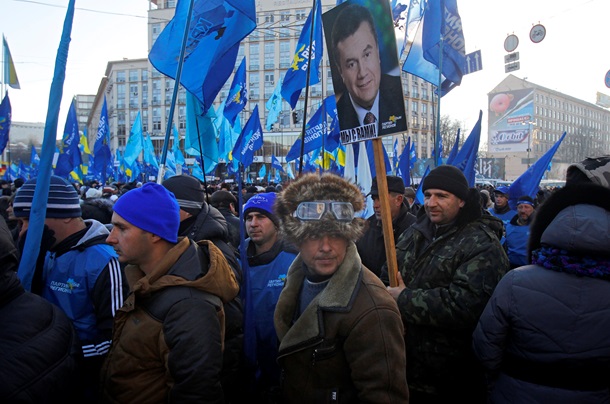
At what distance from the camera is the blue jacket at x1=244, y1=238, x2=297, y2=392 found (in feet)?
10.2

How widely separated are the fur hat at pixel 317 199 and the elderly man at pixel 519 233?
13.9 ft

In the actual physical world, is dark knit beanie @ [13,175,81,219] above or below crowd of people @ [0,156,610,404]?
above

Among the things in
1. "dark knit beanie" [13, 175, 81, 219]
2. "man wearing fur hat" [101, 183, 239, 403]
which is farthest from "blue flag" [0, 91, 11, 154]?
"man wearing fur hat" [101, 183, 239, 403]

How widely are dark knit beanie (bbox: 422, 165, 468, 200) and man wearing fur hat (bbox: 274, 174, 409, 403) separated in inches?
36.7

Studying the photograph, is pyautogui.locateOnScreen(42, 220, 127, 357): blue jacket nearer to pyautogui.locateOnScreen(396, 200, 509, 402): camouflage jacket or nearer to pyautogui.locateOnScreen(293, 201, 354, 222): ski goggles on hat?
pyautogui.locateOnScreen(293, 201, 354, 222): ski goggles on hat

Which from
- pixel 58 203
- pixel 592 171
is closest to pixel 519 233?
pixel 592 171

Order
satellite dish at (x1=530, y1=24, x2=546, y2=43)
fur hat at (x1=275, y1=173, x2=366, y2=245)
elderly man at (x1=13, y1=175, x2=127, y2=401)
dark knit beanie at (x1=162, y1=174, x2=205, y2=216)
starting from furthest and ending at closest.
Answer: satellite dish at (x1=530, y1=24, x2=546, y2=43) → dark knit beanie at (x1=162, y1=174, x2=205, y2=216) → elderly man at (x1=13, y1=175, x2=127, y2=401) → fur hat at (x1=275, y1=173, x2=366, y2=245)

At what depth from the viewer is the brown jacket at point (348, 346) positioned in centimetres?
175

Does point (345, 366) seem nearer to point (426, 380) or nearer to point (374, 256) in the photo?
point (426, 380)

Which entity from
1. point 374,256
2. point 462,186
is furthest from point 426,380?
point 374,256

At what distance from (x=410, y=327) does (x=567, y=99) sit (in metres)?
94.0

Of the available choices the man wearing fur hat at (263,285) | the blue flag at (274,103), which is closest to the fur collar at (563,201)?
the man wearing fur hat at (263,285)

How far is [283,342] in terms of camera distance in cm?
196

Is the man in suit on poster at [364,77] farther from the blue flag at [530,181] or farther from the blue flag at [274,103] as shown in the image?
the blue flag at [274,103]
